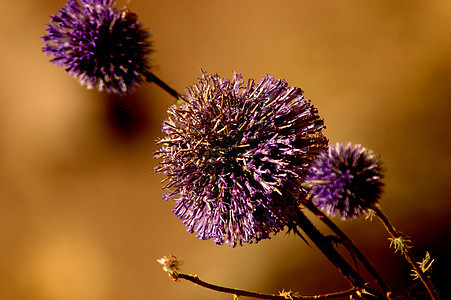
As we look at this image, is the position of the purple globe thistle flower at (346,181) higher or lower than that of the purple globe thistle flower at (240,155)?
lower

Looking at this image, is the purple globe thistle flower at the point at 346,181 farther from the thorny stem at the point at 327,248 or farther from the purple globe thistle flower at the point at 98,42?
the purple globe thistle flower at the point at 98,42

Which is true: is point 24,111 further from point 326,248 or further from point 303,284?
point 326,248

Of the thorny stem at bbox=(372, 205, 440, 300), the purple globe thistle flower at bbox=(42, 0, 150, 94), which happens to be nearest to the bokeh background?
the thorny stem at bbox=(372, 205, 440, 300)

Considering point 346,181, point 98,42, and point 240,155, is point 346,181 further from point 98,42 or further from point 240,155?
point 98,42

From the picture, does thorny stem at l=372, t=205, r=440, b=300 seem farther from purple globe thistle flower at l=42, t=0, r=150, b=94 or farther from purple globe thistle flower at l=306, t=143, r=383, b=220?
purple globe thistle flower at l=42, t=0, r=150, b=94

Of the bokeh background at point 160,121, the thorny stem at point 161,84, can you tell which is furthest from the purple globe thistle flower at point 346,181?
the bokeh background at point 160,121

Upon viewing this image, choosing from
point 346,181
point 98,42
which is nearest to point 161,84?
point 98,42

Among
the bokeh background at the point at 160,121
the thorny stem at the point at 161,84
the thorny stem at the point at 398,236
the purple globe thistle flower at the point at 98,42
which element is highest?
the bokeh background at the point at 160,121
